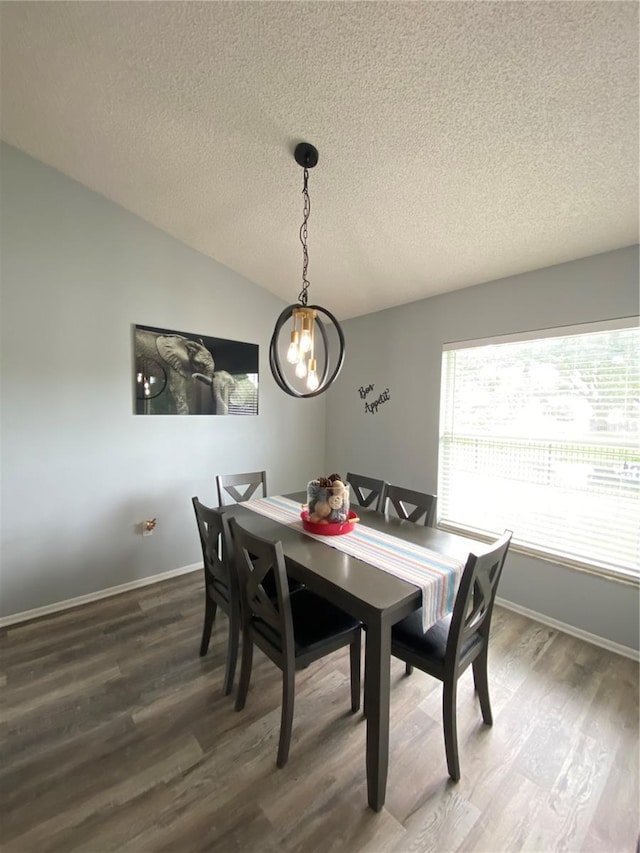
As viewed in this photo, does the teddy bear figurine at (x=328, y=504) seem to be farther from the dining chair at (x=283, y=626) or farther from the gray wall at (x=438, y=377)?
the gray wall at (x=438, y=377)

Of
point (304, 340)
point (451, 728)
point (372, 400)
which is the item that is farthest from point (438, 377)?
point (451, 728)

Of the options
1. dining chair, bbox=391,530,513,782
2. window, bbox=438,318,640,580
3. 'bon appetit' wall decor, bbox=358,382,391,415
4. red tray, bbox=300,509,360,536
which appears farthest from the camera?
'bon appetit' wall decor, bbox=358,382,391,415

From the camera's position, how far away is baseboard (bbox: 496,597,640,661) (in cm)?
205

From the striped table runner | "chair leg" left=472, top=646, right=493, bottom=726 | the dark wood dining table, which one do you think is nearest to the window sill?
the dark wood dining table

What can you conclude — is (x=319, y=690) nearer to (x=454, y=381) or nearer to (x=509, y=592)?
(x=509, y=592)

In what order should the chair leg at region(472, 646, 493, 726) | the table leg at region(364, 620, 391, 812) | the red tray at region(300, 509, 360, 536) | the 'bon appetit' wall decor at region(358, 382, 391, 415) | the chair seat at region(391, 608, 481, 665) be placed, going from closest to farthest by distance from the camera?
the table leg at region(364, 620, 391, 812)
the chair seat at region(391, 608, 481, 665)
the chair leg at region(472, 646, 493, 726)
the red tray at region(300, 509, 360, 536)
the 'bon appetit' wall decor at region(358, 382, 391, 415)

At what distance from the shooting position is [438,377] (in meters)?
2.95

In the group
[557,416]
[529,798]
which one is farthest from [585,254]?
[529,798]

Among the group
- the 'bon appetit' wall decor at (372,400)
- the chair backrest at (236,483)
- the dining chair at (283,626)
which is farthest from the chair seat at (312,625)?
the 'bon appetit' wall decor at (372,400)

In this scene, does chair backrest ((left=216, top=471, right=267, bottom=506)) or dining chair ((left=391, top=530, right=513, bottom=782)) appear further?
chair backrest ((left=216, top=471, right=267, bottom=506))

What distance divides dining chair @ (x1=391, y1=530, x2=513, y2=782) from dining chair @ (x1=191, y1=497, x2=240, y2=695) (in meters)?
0.79

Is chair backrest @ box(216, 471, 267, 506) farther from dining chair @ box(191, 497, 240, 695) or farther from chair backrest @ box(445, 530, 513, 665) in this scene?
chair backrest @ box(445, 530, 513, 665)

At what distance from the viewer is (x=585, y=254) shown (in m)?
2.15

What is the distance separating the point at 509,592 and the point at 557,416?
1.33 m
